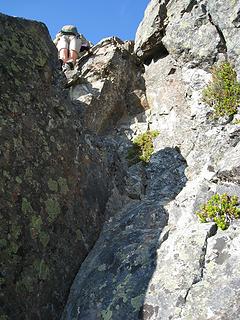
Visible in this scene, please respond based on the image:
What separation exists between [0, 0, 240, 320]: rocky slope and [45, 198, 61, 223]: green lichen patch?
30 millimetres

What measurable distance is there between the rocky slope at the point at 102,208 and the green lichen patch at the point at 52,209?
30 mm

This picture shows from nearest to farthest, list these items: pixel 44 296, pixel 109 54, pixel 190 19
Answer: pixel 44 296
pixel 190 19
pixel 109 54

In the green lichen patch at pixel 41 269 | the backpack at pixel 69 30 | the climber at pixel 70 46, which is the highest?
the backpack at pixel 69 30

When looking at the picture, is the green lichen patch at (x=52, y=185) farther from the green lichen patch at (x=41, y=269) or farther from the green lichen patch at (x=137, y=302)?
the green lichen patch at (x=137, y=302)

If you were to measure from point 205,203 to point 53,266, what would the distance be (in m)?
3.69

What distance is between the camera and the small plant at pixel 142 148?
13345mm

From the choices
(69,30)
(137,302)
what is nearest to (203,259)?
(137,302)

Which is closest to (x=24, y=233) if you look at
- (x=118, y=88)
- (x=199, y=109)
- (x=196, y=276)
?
(x=196, y=276)

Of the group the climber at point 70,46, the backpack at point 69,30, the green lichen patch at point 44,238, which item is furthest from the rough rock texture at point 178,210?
the backpack at point 69,30

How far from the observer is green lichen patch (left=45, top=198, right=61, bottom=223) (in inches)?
336

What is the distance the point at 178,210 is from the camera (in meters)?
9.27

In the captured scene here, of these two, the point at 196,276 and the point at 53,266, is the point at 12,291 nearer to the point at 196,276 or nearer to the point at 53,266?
the point at 53,266

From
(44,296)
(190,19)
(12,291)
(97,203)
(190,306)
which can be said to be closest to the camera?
(190,306)

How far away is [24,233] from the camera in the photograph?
7.82m
